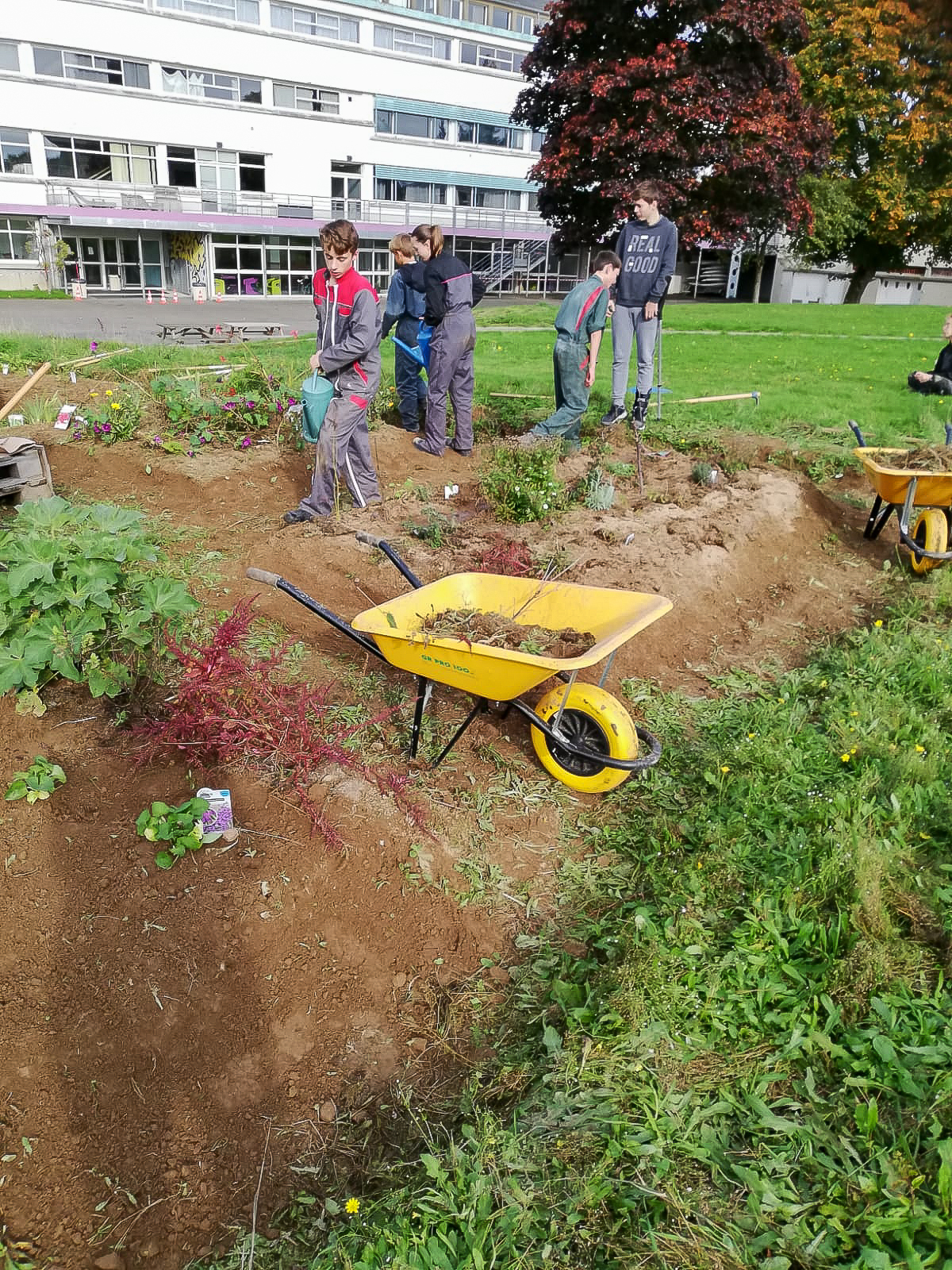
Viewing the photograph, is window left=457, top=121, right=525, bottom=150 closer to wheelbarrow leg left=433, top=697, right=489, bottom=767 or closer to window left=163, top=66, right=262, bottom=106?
window left=163, top=66, right=262, bottom=106

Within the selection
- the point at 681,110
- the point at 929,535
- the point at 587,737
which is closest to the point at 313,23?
the point at 681,110

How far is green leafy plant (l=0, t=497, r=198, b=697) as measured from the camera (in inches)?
137

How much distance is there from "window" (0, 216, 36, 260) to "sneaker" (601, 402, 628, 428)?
28823 millimetres

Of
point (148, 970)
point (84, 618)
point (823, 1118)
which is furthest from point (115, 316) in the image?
point (823, 1118)

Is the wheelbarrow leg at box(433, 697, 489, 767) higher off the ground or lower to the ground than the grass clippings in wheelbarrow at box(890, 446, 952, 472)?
lower

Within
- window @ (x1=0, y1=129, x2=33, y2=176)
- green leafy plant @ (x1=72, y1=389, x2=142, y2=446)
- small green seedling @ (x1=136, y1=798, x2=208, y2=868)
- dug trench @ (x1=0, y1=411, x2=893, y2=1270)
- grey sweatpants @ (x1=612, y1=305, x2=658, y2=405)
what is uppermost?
window @ (x1=0, y1=129, x2=33, y2=176)

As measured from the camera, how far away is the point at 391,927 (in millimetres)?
2967

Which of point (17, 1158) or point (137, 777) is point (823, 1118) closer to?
point (17, 1158)

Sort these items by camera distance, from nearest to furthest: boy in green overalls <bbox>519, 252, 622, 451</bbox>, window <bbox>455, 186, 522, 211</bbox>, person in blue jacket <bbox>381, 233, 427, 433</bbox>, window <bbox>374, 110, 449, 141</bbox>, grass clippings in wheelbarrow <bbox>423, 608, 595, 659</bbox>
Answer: grass clippings in wheelbarrow <bbox>423, 608, 595, 659</bbox> < boy in green overalls <bbox>519, 252, 622, 451</bbox> < person in blue jacket <bbox>381, 233, 427, 433</bbox> < window <bbox>374, 110, 449, 141</bbox> < window <bbox>455, 186, 522, 211</bbox>

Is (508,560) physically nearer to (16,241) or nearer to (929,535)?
(929,535)

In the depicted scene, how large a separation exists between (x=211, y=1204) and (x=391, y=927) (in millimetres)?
955

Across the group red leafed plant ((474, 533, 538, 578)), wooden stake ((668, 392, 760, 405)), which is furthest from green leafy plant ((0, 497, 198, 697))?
wooden stake ((668, 392, 760, 405))

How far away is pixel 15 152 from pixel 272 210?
877 centimetres

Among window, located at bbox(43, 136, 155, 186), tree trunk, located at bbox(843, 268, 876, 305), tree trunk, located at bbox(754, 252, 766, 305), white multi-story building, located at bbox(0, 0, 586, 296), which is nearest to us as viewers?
white multi-story building, located at bbox(0, 0, 586, 296)
